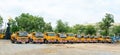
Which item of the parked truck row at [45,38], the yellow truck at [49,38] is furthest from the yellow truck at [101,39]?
the yellow truck at [49,38]

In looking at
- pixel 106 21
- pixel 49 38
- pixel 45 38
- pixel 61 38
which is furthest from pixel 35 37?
pixel 106 21

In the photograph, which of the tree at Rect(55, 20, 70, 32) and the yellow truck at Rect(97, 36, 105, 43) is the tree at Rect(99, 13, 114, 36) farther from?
the tree at Rect(55, 20, 70, 32)

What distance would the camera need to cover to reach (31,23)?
381ft

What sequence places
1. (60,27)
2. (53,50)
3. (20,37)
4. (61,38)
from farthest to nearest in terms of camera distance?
1. (60,27)
2. (61,38)
3. (20,37)
4. (53,50)

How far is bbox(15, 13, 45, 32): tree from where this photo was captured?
115m

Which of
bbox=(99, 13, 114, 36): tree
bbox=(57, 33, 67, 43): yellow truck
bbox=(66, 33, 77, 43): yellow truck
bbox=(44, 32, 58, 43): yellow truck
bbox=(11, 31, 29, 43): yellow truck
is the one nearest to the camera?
bbox=(11, 31, 29, 43): yellow truck

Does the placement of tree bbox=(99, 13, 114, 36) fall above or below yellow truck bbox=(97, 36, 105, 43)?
above

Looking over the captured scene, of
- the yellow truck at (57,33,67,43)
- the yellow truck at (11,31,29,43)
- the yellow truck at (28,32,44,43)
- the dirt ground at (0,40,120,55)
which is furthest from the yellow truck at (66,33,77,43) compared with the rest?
the dirt ground at (0,40,120,55)

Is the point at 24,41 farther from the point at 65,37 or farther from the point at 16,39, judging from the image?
the point at 65,37

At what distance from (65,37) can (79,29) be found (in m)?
106

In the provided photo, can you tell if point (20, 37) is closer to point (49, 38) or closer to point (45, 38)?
point (45, 38)

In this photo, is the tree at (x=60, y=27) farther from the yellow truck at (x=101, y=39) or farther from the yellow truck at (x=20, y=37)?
the yellow truck at (x=20, y=37)

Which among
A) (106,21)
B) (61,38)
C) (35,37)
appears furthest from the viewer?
(106,21)

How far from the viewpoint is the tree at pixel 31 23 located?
4517 inches
